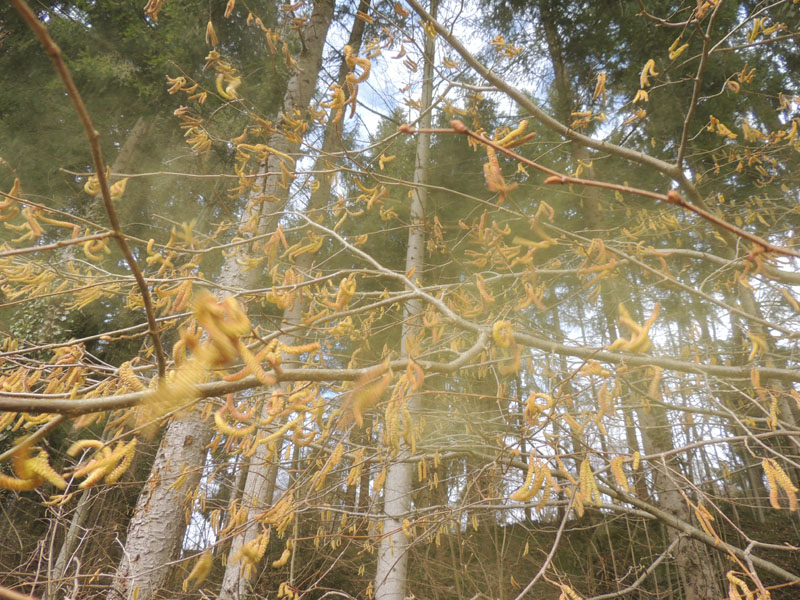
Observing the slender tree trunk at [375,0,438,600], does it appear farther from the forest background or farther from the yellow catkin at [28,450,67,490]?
the yellow catkin at [28,450,67,490]

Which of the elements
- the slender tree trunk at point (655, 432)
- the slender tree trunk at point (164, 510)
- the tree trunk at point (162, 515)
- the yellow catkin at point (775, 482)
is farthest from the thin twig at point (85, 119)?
the slender tree trunk at point (655, 432)

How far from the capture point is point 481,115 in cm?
652

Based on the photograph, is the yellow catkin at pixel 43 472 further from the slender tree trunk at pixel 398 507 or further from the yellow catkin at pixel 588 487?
the slender tree trunk at pixel 398 507

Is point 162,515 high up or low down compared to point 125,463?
down

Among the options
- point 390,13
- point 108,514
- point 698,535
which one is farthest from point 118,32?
point 698,535

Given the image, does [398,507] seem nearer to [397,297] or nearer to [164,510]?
[164,510]

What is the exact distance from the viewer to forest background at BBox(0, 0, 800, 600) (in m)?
1.46

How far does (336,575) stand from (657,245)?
7.53 m

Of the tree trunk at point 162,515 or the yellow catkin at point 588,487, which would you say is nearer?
the yellow catkin at point 588,487

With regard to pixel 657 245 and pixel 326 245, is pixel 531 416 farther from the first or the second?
pixel 326 245

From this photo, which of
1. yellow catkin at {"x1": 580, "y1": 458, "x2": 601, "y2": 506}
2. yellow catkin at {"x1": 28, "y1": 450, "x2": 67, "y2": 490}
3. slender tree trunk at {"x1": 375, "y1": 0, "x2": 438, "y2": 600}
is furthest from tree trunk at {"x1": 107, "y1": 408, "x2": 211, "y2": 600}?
yellow catkin at {"x1": 580, "y1": 458, "x2": 601, "y2": 506}

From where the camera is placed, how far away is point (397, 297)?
1.85m

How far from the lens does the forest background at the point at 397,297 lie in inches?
57.5

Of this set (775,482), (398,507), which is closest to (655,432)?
(398,507)
